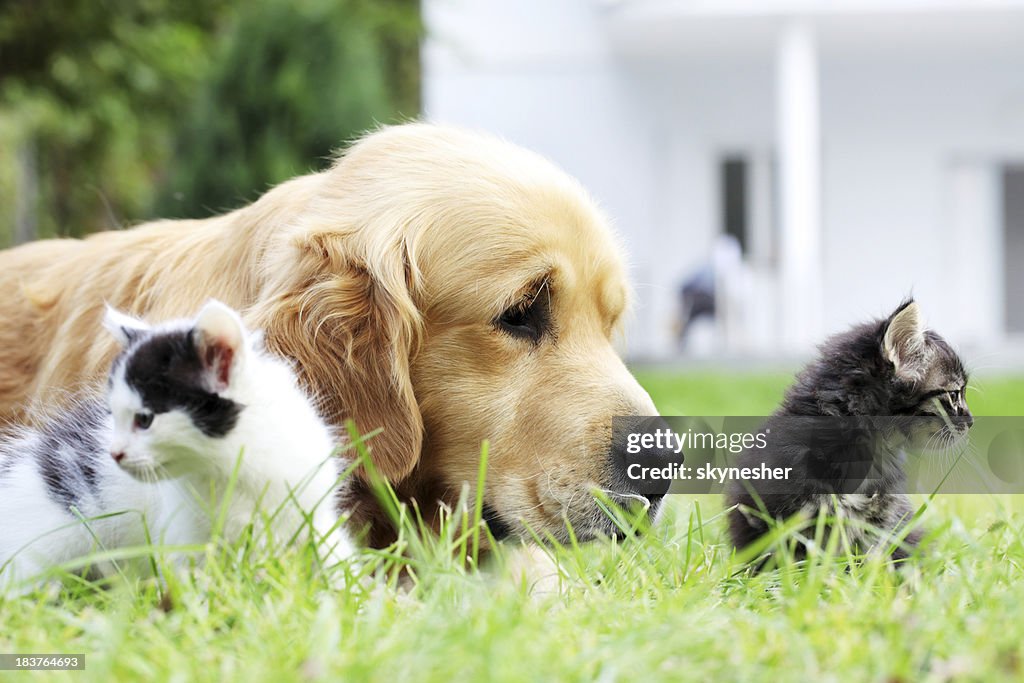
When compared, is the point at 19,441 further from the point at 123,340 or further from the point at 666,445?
the point at 666,445

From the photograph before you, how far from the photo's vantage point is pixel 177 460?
288cm

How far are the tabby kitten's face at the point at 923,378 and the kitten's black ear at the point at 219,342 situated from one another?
1.90 metres

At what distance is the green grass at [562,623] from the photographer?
6.73 ft

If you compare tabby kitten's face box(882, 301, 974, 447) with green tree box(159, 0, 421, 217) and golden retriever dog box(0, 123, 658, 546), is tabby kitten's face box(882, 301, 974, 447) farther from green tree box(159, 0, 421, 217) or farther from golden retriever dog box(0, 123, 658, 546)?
green tree box(159, 0, 421, 217)

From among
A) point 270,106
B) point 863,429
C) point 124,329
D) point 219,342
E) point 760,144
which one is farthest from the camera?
point 760,144

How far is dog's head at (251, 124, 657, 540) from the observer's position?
11.5 ft

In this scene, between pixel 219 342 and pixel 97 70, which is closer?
pixel 219 342

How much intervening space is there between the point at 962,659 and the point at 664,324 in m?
19.0

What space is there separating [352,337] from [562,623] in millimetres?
1430

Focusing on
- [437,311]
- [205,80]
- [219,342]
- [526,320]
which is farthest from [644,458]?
[205,80]

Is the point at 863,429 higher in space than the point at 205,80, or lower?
lower

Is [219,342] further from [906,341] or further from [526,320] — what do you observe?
[906,341]

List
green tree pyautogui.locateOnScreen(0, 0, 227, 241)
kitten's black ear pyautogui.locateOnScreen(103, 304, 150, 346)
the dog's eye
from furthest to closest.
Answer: green tree pyautogui.locateOnScreen(0, 0, 227, 241)
the dog's eye
kitten's black ear pyautogui.locateOnScreen(103, 304, 150, 346)

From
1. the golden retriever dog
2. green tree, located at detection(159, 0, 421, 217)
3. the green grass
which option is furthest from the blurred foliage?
the green grass
